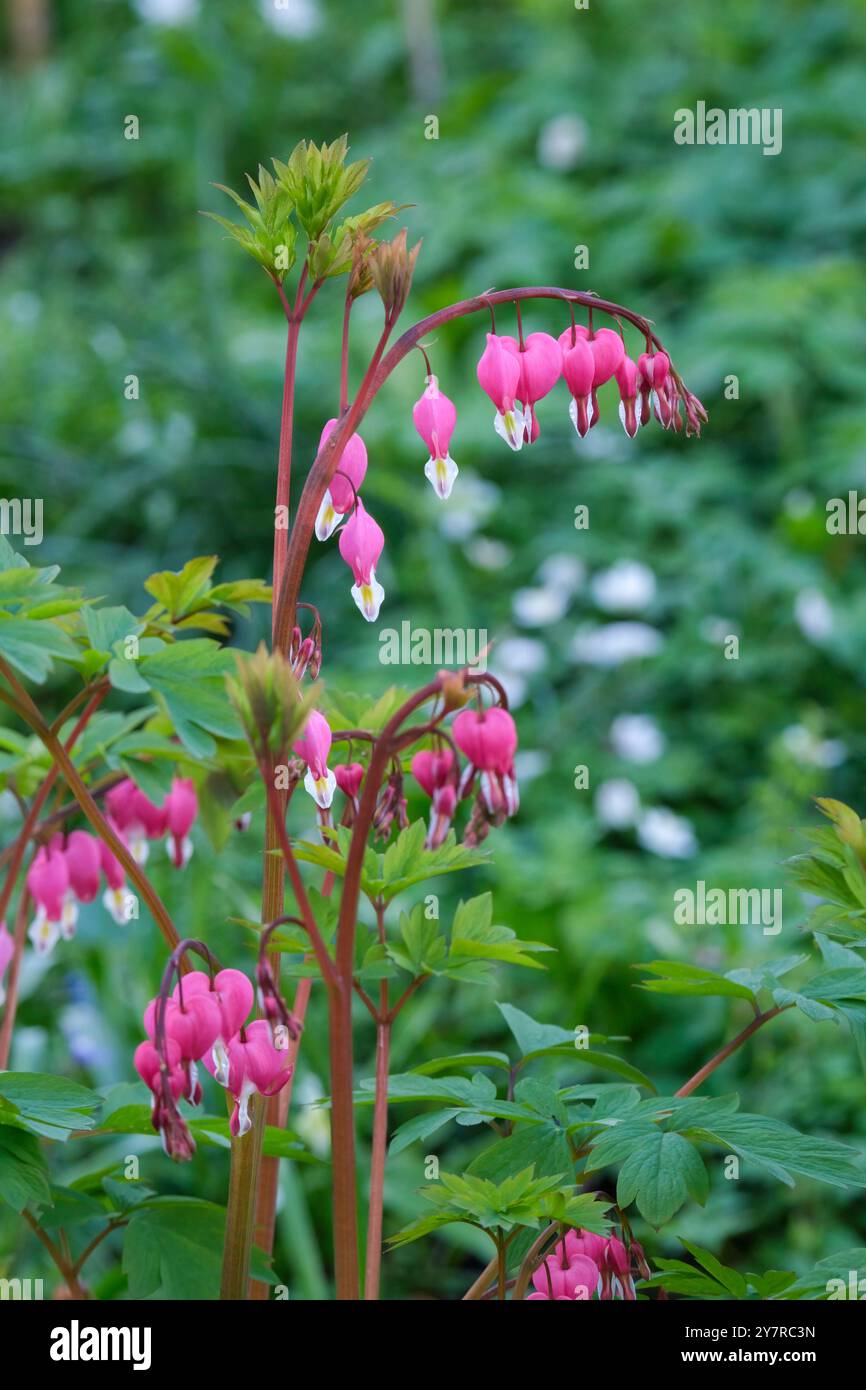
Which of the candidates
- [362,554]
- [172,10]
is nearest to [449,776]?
[362,554]

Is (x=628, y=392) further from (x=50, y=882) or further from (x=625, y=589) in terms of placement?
(x=625, y=589)

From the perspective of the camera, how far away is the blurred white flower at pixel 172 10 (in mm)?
5312

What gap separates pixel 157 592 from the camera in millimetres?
1172

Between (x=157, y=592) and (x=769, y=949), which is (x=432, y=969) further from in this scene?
(x=769, y=949)

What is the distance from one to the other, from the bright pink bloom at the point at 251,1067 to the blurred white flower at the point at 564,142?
4148 millimetres

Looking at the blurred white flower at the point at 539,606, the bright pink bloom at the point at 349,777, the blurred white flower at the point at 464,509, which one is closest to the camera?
the bright pink bloom at the point at 349,777

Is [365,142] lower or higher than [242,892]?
higher

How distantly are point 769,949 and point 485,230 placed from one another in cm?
257

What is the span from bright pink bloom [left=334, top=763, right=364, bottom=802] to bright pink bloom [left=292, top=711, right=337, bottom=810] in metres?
0.09

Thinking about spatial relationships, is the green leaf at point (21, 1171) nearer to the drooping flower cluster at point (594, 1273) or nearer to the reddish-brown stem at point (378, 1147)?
the reddish-brown stem at point (378, 1147)

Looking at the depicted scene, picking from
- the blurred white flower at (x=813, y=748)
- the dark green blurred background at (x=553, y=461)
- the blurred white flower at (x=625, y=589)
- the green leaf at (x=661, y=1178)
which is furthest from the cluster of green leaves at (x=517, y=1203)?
the blurred white flower at (x=625, y=589)

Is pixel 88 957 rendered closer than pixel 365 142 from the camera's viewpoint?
Yes

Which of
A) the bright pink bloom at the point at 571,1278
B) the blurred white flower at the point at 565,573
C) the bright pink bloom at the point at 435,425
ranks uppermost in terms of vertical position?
the blurred white flower at the point at 565,573

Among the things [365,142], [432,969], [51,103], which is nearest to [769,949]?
[432,969]
